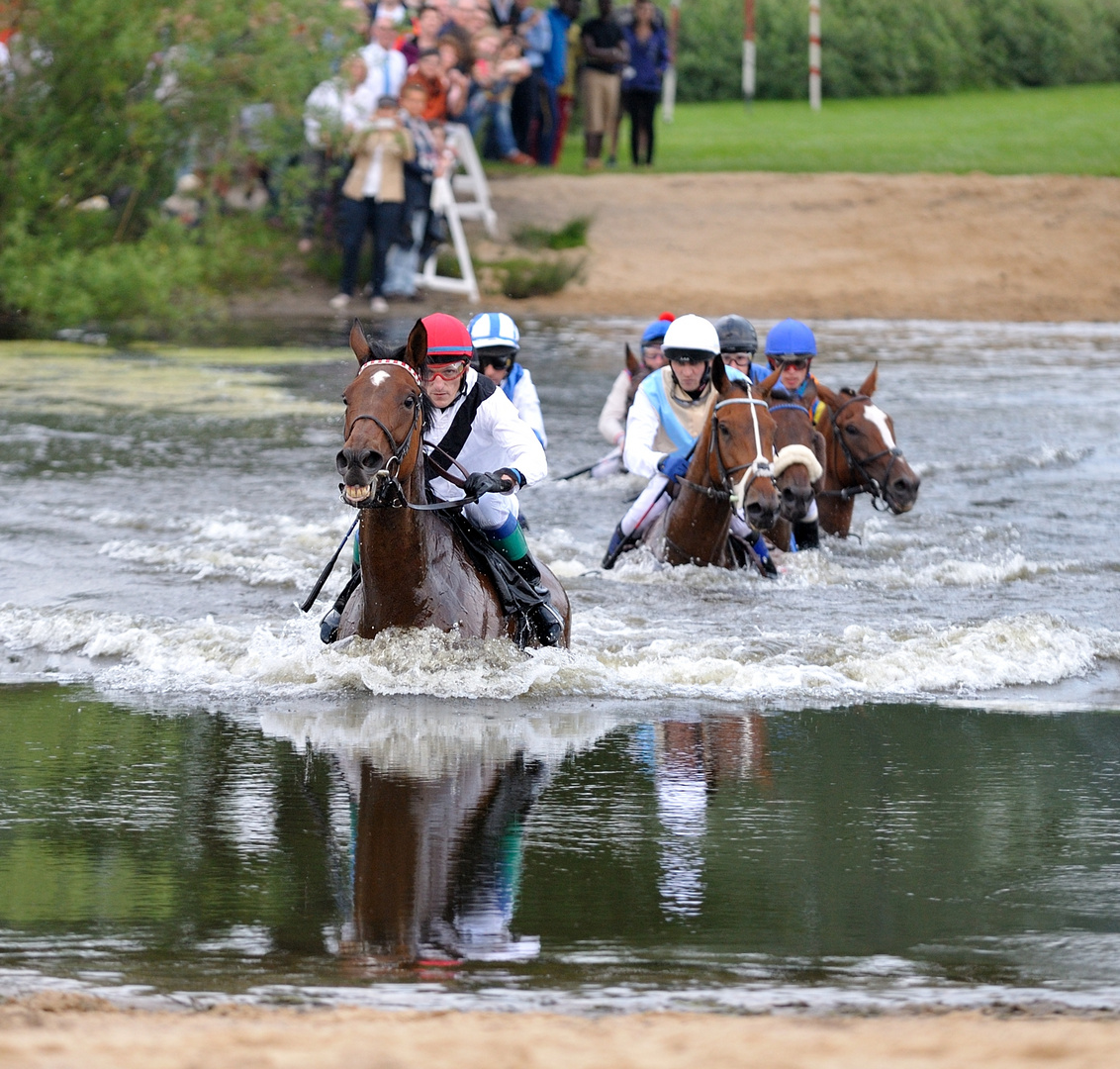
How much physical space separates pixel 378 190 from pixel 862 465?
12857 millimetres

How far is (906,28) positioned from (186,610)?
40.7 metres

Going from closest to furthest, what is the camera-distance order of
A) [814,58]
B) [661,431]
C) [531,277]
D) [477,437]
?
[477,437], [661,431], [531,277], [814,58]

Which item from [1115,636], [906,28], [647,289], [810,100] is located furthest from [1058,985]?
[906,28]

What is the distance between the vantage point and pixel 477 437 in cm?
916

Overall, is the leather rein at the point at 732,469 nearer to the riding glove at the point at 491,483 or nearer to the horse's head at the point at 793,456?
the horse's head at the point at 793,456

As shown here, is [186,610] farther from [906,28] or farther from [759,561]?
[906,28]

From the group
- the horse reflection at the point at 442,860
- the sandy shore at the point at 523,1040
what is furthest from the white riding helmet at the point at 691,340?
the sandy shore at the point at 523,1040

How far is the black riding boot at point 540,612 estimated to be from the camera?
30.9 ft

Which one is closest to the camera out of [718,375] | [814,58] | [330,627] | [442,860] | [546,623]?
[442,860]

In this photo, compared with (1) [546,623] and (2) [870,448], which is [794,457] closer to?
(2) [870,448]

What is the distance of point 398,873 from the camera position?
21.0ft

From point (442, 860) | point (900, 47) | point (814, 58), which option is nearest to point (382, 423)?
point (442, 860)

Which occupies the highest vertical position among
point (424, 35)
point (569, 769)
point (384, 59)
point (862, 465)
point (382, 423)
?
point (424, 35)

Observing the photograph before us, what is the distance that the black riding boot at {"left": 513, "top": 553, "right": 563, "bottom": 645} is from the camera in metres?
9.42
